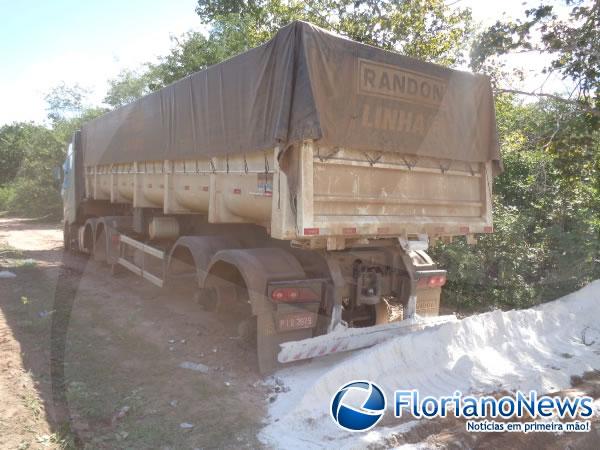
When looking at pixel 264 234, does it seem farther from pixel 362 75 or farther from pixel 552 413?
pixel 552 413

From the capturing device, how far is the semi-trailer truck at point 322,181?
4285mm

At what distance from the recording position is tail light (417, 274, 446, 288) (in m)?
5.34

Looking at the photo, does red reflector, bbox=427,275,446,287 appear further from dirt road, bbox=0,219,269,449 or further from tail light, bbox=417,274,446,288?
dirt road, bbox=0,219,269,449

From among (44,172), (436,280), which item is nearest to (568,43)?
(436,280)

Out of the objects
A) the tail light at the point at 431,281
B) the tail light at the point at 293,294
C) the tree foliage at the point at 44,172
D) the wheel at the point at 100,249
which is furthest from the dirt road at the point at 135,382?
the tree foliage at the point at 44,172

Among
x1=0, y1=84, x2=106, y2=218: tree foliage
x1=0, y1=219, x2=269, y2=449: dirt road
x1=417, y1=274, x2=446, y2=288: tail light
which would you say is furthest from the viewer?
x1=0, y1=84, x2=106, y2=218: tree foliage

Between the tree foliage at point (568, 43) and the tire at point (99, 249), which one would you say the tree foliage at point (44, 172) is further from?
the tree foliage at point (568, 43)

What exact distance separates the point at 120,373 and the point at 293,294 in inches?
A: 72.6

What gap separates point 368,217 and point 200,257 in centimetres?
203

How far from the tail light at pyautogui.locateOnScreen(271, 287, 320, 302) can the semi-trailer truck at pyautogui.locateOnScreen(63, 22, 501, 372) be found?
0.01 m

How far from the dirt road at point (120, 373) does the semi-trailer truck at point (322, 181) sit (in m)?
0.52

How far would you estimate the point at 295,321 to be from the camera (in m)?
4.50

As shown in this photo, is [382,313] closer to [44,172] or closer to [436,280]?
[436,280]

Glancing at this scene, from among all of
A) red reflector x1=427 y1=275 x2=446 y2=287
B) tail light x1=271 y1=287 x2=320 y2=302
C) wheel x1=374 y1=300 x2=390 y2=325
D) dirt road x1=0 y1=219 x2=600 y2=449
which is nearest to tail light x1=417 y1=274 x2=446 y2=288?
red reflector x1=427 y1=275 x2=446 y2=287
